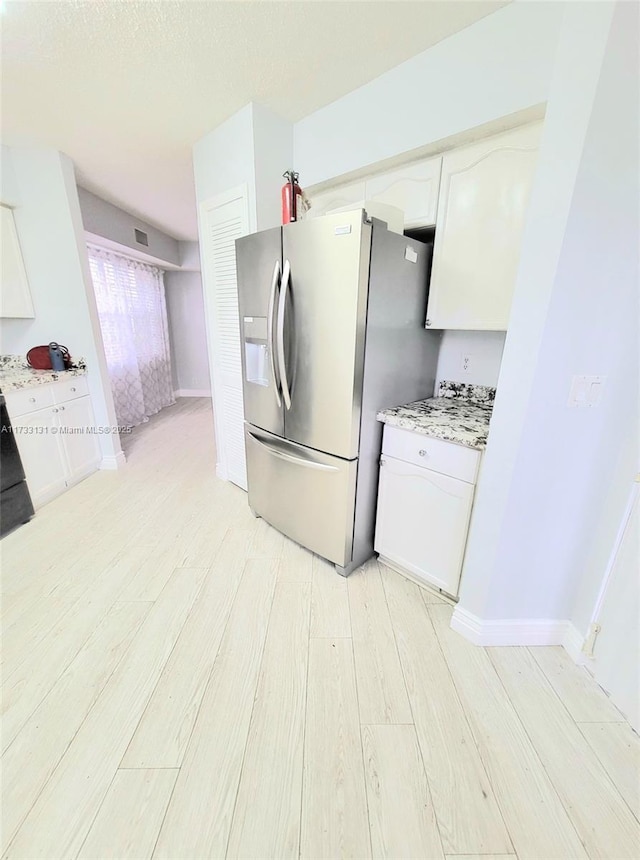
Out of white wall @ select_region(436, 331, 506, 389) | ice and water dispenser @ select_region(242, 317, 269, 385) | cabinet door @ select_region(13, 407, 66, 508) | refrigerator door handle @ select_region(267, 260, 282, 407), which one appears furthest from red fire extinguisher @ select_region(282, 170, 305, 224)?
cabinet door @ select_region(13, 407, 66, 508)

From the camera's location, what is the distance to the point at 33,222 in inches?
101

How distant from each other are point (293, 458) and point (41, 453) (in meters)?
1.98

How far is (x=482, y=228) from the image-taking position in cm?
152

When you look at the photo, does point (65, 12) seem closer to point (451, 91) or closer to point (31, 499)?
point (451, 91)

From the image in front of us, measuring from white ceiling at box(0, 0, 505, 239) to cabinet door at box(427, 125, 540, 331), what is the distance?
0.45m

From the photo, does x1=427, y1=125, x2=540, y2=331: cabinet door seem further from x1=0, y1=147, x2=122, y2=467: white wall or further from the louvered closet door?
x1=0, y1=147, x2=122, y2=467: white wall

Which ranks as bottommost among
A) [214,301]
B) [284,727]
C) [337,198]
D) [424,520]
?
[284,727]

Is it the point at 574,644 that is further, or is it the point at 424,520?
the point at 424,520

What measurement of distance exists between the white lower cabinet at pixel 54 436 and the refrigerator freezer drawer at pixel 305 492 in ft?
5.05

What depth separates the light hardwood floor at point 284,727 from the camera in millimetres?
905

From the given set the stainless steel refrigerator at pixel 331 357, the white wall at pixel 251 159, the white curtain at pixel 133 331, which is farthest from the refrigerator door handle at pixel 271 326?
the white curtain at pixel 133 331

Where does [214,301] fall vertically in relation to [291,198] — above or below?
below

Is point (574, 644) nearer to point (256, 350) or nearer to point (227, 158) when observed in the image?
point (256, 350)

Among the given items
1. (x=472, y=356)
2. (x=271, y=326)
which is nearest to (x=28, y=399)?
(x=271, y=326)
